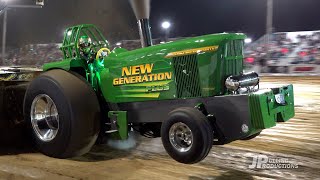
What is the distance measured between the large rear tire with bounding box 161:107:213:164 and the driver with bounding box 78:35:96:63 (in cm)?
167

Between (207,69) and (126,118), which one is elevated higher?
(207,69)

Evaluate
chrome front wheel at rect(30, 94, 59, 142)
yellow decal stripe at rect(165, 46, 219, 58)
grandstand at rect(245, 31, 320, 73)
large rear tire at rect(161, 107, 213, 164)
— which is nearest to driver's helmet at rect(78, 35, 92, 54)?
chrome front wheel at rect(30, 94, 59, 142)

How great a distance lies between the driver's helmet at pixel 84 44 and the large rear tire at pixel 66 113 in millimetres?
434

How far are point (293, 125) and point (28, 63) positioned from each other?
2997 centimetres

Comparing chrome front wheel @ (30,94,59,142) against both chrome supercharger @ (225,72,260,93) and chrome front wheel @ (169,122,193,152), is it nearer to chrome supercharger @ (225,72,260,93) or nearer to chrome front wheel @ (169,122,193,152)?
chrome front wheel @ (169,122,193,152)

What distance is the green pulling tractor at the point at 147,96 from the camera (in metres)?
3.95

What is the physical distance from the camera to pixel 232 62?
4289mm

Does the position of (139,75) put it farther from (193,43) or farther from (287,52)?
(287,52)

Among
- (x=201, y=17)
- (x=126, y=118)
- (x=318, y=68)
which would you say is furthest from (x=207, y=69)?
(x=201, y=17)

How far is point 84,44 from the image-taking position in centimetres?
521

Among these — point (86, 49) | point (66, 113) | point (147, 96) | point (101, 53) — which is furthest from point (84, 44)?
point (147, 96)

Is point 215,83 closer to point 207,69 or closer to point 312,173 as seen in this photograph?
point 207,69

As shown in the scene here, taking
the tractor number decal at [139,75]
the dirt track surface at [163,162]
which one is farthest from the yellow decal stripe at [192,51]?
the dirt track surface at [163,162]

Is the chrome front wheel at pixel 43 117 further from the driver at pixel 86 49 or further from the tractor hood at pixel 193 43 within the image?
the tractor hood at pixel 193 43
